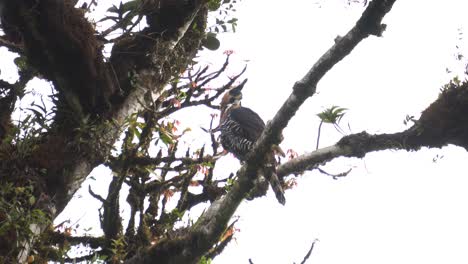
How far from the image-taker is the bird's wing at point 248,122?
5.36m

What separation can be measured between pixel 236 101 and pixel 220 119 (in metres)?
0.39

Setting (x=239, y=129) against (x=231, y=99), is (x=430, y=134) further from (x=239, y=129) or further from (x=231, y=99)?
(x=231, y=99)

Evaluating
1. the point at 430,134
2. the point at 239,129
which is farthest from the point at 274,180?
the point at 239,129

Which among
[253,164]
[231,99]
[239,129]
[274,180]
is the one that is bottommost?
[253,164]

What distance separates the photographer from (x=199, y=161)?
3.89 m

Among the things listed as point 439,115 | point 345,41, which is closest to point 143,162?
point 345,41

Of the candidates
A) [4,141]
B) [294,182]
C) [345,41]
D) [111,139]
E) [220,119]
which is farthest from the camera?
[220,119]

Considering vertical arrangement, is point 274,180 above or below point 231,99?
below

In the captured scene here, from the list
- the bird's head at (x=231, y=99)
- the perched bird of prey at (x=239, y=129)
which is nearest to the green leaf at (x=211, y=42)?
the perched bird of prey at (x=239, y=129)

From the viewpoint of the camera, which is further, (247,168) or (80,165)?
(80,165)

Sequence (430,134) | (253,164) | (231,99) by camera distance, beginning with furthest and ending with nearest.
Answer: (231,99), (430,134), (253,164)

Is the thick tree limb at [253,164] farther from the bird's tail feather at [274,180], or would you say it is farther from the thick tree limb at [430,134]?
the thick tree limb at [430,134]

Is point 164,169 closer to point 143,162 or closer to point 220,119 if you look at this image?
point 143,162

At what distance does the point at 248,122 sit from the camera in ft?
18.0
